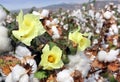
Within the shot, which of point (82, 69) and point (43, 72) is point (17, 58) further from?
point (82, 69)

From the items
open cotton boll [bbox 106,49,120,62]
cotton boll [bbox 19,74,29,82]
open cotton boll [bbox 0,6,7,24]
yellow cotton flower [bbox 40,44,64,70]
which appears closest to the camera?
cotton boll [bbox 19,74,29,82]

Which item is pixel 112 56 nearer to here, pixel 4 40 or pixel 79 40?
pixel 79 40

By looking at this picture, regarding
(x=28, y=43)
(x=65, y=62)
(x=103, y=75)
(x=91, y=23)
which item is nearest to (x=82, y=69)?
(x=65, y=62)

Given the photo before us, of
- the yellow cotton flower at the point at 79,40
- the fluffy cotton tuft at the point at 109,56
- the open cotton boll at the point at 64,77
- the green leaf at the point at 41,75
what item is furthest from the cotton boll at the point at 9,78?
the fluffy cotton tuft at the point at 109,56

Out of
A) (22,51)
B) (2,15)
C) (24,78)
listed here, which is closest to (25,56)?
(22,51)

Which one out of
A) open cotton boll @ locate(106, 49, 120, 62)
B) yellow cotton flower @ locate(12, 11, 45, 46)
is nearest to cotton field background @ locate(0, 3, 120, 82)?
yellow cotton flower @ locate(12, 11, 45, 46)

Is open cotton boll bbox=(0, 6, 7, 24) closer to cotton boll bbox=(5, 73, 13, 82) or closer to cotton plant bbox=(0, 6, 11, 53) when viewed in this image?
cotton plant bbox=(0, 6, 11, 53)

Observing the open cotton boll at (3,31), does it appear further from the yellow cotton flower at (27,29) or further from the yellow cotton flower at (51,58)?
the yellow cotton flower at (51,58)
